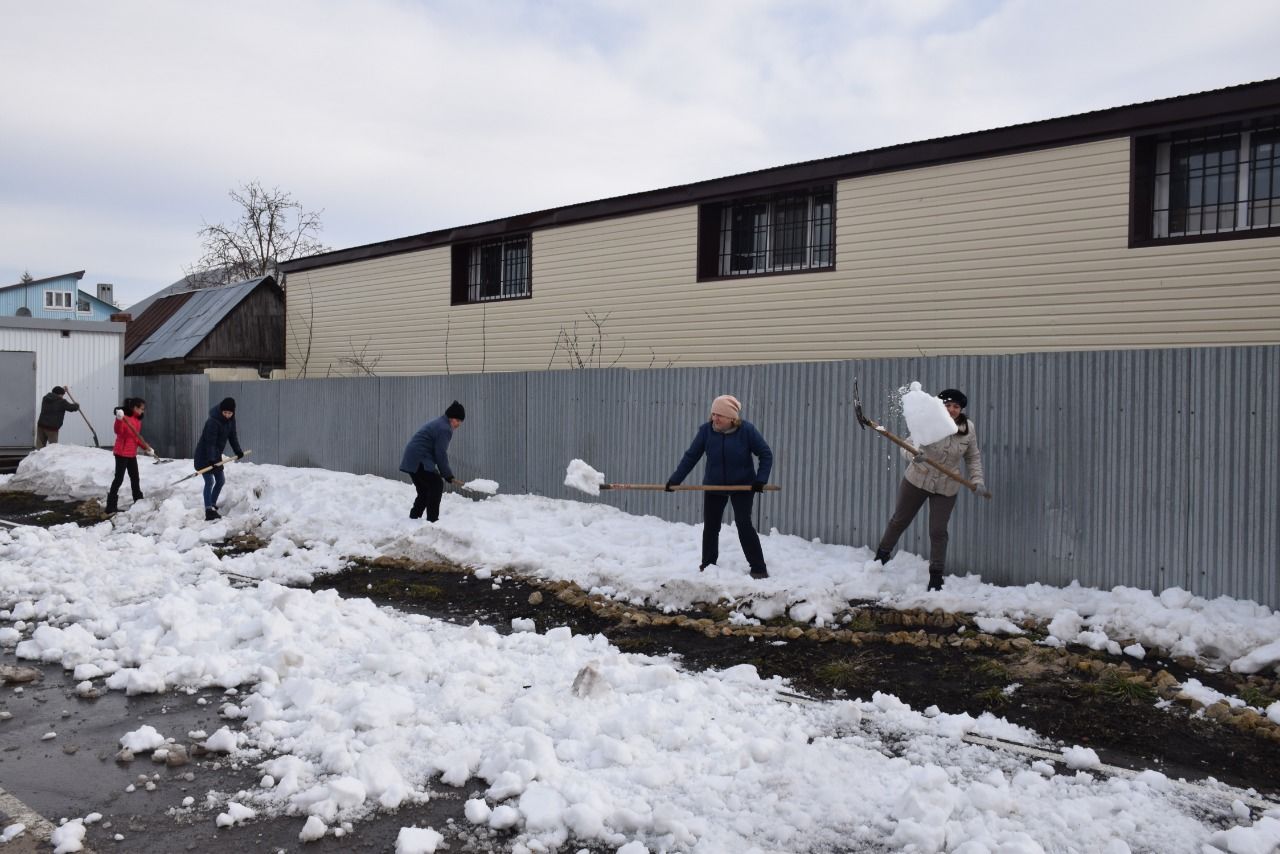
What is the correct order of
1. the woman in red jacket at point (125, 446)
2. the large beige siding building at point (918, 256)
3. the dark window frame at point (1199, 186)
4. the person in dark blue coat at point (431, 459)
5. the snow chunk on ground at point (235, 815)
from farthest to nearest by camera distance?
the woman in red jacket at point (125, 446)
the person in dark blue coat at point (431, 459)
the large beige siding building at point (918, 256)
the dark window frame at point (1199, 186)
the snow chunk on ground at point (235, 815)

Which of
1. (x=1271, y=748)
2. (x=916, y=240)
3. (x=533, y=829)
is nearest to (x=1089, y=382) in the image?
(x=1271, y=748)

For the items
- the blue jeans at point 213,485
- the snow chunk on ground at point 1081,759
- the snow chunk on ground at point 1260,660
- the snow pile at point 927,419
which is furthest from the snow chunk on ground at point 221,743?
the blue jeans at point 213,485

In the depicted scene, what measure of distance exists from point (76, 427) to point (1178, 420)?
75.9 ft

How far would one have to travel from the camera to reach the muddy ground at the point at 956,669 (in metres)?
5.39

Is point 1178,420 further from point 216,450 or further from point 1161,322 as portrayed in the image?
point 216,450

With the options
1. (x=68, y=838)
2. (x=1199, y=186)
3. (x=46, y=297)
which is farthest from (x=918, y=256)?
(x=46, y=297)

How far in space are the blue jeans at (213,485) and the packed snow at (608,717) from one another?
3224mm

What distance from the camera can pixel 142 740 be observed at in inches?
198

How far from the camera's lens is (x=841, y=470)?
10.5 m

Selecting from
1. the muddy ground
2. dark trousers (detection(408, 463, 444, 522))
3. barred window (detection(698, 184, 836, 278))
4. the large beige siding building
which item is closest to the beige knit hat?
the muddy ground

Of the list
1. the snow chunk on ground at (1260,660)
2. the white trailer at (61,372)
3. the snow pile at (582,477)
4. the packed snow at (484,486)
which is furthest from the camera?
the white trailer at (61,372)

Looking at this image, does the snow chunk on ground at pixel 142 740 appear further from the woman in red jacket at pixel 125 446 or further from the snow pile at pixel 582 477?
the woman in red jacket at pixel 125 446

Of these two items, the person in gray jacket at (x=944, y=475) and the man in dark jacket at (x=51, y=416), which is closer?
the person in gray jacket at (x=944, y=475)

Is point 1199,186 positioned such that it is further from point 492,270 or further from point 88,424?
point 88,424
